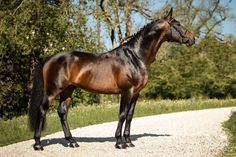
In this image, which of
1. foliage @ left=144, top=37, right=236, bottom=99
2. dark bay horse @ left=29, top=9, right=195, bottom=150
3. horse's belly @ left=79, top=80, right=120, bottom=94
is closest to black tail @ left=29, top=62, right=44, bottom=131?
dark bay horse @ left=29, top=9, right=195, bottom=150

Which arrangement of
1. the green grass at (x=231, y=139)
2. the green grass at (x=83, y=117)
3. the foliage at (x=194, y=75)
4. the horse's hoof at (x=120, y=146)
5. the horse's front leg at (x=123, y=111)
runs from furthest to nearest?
the foliage at (x=194, y=75) → the green grass at (x=83, y=117) → the horse's hoof at (x=120, y=146) → the horse's front leg at (x=123, y=111) → the green grass at (x=231, y=139)

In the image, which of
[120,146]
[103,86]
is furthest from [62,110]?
[120,146]

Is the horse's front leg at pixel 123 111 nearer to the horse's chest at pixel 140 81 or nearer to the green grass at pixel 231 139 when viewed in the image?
the horse's chest at pixel 140 81

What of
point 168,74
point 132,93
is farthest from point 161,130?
point 168,74

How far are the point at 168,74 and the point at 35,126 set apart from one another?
2168 cm

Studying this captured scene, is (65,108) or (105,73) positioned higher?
(105,73)

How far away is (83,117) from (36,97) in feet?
22.5

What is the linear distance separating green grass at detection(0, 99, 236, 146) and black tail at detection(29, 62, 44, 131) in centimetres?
145

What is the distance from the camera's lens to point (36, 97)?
872 centimetres

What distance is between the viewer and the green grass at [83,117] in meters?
11.2

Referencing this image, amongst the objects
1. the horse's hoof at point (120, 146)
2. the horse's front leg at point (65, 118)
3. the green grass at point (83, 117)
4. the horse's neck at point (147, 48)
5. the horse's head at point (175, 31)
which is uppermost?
the horse's head at point (175, 31)

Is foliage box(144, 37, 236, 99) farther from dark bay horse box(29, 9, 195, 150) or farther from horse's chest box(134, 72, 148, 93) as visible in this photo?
horse's chest box(134, 72, 148, 93)

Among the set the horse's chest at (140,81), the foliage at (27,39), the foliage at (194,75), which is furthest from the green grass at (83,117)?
the foliage at (194,75)

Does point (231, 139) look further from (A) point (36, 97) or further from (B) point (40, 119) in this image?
(A) point (36, 97)
